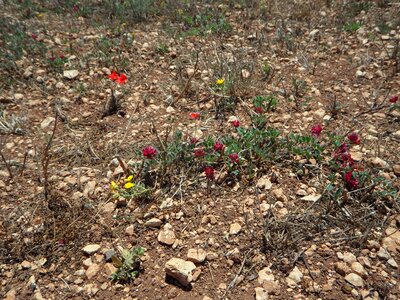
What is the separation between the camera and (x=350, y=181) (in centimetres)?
265

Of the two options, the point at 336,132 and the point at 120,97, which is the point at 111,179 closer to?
the point at 120,97

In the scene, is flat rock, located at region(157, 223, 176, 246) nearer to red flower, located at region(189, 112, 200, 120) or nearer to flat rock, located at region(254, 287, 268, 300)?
flat rock, located at region(254, 287, 268, 300)

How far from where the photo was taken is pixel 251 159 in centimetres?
292

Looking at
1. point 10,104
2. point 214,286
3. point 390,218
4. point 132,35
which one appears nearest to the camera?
point 214,286

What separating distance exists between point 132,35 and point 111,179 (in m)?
2.73

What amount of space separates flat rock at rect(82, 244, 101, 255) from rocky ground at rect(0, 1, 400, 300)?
1 cm

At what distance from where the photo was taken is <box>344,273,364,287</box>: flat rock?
7.07ft

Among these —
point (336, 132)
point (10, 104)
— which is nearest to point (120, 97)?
point (10, 104)

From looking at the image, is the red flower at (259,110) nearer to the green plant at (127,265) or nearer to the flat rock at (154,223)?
the flat rock at (154,223)

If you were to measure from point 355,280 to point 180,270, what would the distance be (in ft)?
3.63

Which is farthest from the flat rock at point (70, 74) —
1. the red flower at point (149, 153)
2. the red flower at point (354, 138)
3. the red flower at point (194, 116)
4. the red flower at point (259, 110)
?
the red flower at point (354, 138)

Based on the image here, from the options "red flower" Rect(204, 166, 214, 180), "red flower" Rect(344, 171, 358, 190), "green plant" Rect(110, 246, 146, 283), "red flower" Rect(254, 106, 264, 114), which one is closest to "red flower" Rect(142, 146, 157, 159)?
"red flower" Rect(204, 166, 214, 180)

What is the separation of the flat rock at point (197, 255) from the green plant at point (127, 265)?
1.06 feet

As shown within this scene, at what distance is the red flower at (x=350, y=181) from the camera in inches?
104
